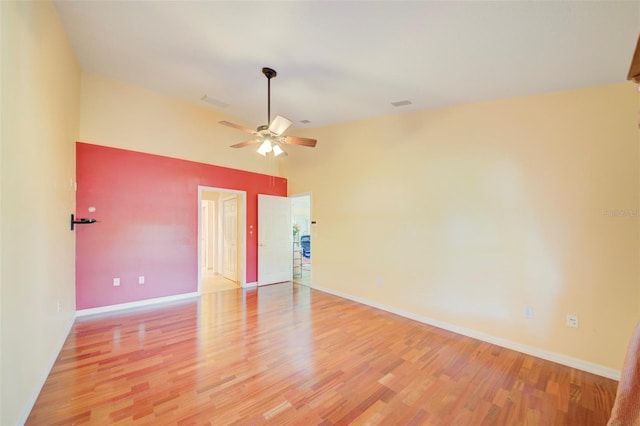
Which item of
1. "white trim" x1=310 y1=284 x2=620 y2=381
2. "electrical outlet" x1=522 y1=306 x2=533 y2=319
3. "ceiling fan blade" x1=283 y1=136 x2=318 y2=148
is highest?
"ceiling fan blade" x1=283 y1=136 x2=318 y2=148

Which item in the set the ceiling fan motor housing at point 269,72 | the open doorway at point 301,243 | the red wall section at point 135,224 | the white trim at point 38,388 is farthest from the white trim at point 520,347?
the white trim at point 38,388

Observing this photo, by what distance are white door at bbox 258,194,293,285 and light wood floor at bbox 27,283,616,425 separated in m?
2.23

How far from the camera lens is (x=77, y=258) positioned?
3631 mm

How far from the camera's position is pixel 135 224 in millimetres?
4137

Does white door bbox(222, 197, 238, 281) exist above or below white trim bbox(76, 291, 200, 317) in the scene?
above

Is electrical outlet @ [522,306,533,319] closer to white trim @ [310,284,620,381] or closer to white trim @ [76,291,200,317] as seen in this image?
white trim @ [310,284,620,381]

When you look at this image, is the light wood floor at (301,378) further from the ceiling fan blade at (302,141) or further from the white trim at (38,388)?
the ceiling fan blade at (302,141)

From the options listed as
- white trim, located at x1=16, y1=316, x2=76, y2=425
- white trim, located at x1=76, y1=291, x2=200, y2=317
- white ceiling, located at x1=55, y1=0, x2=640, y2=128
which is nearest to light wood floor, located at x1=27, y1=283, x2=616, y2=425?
white trim, located at x1=16, y1=316, x2=76, y2=425

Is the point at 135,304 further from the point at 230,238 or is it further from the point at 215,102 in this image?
the point at 215,102

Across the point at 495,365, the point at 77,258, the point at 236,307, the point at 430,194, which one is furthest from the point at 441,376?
the point at 77,258

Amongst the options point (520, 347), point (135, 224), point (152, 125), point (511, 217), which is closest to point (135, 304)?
point (135, 224)

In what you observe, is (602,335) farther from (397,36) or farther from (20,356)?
(20,356)

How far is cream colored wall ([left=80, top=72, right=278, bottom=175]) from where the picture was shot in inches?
151

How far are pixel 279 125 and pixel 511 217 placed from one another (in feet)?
9.49
